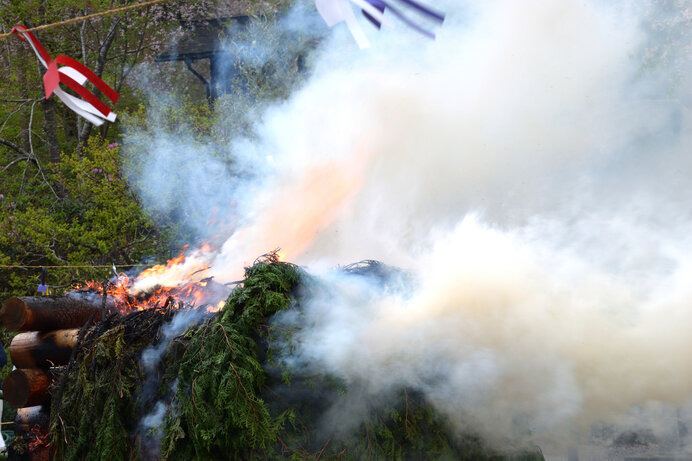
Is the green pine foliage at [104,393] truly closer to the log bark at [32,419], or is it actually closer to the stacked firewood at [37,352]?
the stacked firewood at [37,352]

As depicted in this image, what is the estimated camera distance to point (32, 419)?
20.1 feet

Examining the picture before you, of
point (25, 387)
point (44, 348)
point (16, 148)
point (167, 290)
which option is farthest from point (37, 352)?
point (16, 148)

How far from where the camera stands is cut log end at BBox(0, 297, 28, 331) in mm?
5844

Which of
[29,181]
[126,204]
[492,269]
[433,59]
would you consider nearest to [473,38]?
[433,59]

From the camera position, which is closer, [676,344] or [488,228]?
[676,344]

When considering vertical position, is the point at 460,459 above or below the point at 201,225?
below

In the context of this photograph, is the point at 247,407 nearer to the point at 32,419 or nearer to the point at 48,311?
the point at 48,311

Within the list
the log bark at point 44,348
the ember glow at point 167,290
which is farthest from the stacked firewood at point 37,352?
the ember glow at point 167,290

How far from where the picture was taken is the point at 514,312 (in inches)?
164

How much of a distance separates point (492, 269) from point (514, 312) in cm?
41

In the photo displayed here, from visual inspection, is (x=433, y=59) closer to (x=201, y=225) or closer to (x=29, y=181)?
(x=201, y=225)

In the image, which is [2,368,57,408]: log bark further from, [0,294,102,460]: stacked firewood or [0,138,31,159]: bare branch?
[0,138,31,159]: bare branch

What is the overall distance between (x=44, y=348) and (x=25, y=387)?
1.30ft

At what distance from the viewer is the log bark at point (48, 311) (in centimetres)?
587
